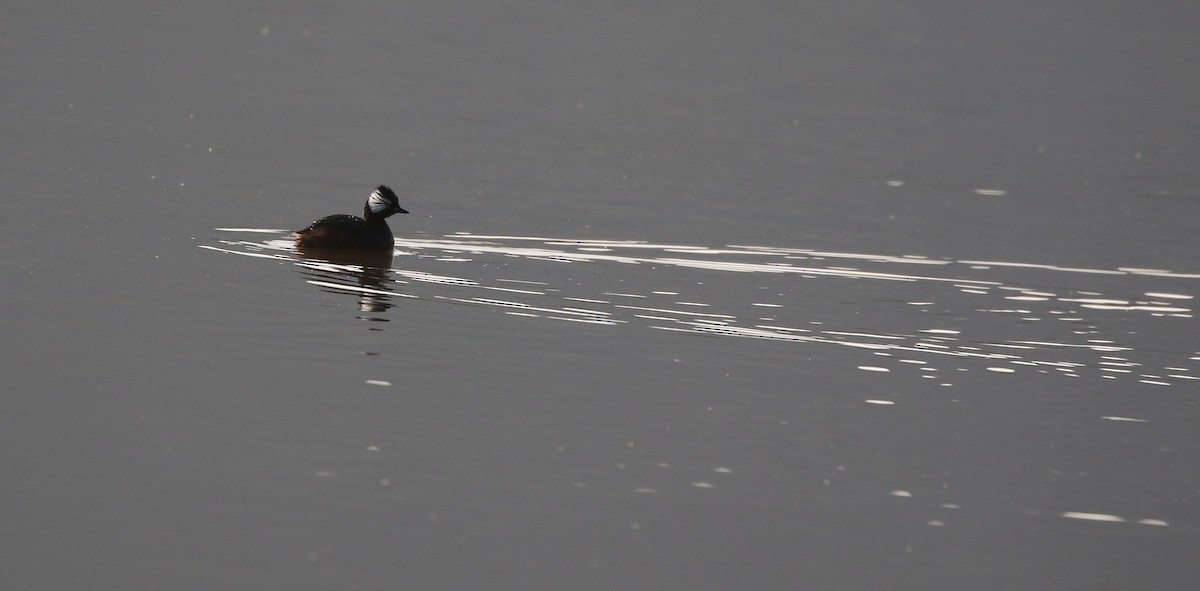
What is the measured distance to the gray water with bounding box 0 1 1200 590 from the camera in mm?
8812

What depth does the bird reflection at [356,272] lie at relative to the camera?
1425cm

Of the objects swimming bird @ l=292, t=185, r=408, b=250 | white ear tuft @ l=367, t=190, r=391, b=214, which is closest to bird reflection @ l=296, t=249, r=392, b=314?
swimming bird @ l=292, t=185, r=408, b=250

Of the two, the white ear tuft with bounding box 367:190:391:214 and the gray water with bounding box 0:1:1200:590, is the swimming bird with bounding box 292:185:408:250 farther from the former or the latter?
the gray water with bounding box 0:1:1200:590

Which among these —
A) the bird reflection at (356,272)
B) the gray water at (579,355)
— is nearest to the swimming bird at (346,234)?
the bird reflection at (356,272)

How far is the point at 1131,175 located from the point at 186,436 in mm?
21419

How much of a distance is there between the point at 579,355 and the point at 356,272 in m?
3.56

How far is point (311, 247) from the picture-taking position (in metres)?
16.3

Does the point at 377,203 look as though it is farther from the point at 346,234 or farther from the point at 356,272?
the point at 356,272

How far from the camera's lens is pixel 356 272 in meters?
15.5

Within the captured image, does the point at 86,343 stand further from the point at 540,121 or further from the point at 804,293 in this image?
the point at 540,121

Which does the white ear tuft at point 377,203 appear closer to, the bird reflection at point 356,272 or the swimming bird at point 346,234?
the swimming bird at point 346,234

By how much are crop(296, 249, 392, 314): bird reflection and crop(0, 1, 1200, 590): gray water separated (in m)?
0.07

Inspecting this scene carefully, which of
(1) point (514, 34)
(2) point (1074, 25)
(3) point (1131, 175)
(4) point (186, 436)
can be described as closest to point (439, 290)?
(4) point (186, 436)

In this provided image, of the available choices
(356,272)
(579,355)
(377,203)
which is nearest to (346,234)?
(377,203)
